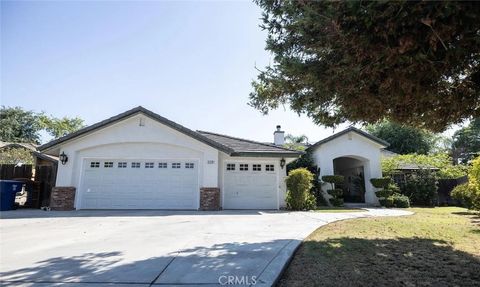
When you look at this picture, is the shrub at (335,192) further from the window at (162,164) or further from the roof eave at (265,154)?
the window at (162,164)

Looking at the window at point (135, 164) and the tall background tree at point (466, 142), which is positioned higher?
the tall background tree at point (466, 142)

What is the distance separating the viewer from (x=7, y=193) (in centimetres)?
1379

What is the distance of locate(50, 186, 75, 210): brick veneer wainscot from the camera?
14.1 meters

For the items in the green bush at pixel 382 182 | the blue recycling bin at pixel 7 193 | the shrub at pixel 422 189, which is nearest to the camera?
the blue recycling bin at pixel 7 193

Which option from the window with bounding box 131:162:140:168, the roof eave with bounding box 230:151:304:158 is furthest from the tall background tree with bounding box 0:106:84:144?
the roof eave with bounding box 230:151:304:158

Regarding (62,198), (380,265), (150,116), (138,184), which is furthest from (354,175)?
(62,198)

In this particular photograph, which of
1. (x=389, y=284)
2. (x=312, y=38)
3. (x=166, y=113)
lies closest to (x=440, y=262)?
(x=389, y=284)

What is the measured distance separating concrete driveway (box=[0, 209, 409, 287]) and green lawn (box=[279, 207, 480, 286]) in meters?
0.47

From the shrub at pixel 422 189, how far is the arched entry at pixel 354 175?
284 cm

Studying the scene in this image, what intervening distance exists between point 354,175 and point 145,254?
2055cm

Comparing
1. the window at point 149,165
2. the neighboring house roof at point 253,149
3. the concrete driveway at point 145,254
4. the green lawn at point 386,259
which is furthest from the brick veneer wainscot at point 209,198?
the green lawn at point 386,259

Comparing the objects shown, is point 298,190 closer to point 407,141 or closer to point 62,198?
point 62,198

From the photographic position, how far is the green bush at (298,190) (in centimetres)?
1492

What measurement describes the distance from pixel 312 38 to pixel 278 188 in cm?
1141
